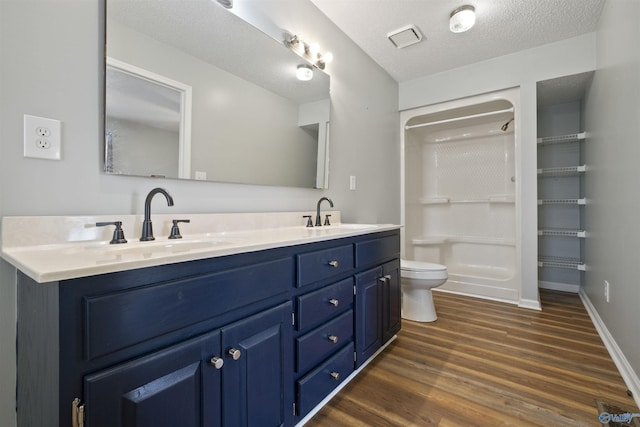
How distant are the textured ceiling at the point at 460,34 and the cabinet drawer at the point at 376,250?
160cm

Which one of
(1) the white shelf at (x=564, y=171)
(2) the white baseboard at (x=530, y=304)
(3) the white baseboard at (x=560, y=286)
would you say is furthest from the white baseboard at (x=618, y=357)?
(1) the white shelf at (x=564, y=171)

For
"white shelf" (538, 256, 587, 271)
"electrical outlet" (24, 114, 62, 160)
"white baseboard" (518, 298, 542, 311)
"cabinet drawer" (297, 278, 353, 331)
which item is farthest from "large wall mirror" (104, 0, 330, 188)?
"white shelf" (538, 256, 587, 271)

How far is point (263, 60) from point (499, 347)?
91.0 inches

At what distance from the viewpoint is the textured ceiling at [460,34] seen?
6.66ft

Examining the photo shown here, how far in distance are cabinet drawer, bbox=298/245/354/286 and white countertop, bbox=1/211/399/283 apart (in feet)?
0.22

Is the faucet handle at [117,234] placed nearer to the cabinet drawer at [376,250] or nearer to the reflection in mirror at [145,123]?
the reflection in mirror at [145,123]

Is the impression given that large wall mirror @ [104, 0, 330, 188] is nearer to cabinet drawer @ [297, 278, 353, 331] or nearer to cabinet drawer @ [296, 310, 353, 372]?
cabinet drawer @ [297, 278, 353, 331]

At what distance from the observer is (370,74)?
8.91ft

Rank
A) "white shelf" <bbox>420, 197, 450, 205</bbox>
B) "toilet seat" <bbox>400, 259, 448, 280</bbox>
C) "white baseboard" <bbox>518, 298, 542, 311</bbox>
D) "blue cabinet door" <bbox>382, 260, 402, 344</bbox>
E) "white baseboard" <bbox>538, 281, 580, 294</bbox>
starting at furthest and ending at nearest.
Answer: "white shelf" <bbox>420, 197, 450, 205</bbox>
"white baseboard" <bbox>538, 281, 580, 294</bbox>
"white baseboard" <bbox>518, 298, 542, 311</bbox>
"toilet seat" <bbox>400, 259, 448, 280</bbox>
"blue cabinet door" <bbox>382, 260, 402, 344</bbox>

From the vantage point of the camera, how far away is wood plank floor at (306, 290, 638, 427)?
1.28 metres

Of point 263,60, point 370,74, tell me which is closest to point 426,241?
point 370,74

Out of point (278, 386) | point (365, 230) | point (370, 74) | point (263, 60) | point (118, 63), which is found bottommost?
point (278, 386)

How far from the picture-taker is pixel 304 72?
1.94 m

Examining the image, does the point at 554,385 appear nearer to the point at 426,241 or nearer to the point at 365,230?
the point at 365,230
